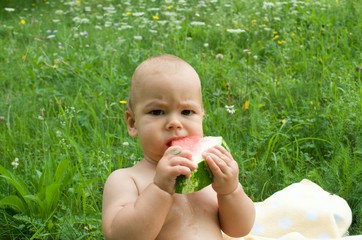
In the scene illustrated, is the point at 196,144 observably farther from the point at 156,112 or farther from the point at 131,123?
the point at 131,123

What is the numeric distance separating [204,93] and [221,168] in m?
2.30

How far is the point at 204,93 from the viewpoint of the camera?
468 cm

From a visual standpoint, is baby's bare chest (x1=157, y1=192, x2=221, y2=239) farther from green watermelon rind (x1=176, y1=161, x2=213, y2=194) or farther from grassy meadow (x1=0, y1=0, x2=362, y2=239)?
grassy meadow (x1=0, y1=0, x2=362, y2=239)

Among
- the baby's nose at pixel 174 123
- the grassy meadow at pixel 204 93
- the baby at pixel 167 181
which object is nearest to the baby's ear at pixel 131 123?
the baby at pixel 167 181

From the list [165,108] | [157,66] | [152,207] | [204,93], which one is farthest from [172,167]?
[204,93]

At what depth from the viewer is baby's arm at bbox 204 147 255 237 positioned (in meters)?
2.41

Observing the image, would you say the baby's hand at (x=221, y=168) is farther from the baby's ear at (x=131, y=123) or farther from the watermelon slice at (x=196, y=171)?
the baby's ear at (x=131, y=123)

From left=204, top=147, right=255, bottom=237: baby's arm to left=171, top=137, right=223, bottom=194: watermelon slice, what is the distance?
26 millimetres

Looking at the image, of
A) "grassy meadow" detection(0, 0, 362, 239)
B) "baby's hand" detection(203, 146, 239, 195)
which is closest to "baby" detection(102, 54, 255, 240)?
"baby's hand" detection(203, 146, 239, 195)

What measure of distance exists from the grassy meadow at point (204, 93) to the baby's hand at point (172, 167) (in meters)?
0.93

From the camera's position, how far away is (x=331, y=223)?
3.38m

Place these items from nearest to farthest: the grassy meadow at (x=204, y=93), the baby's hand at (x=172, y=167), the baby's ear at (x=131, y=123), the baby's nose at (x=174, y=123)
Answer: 1. the baby's hand at (x=172, y=167)
2. the baby's nose at (x=174, y=123)
3. the baby's ear at (x=131, y=123)
4. the grassy meadow at (x=204, y=93)

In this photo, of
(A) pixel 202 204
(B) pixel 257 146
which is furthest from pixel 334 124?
Answer: (A) pixel 202 204

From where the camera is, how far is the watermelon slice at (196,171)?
7.73 ft
